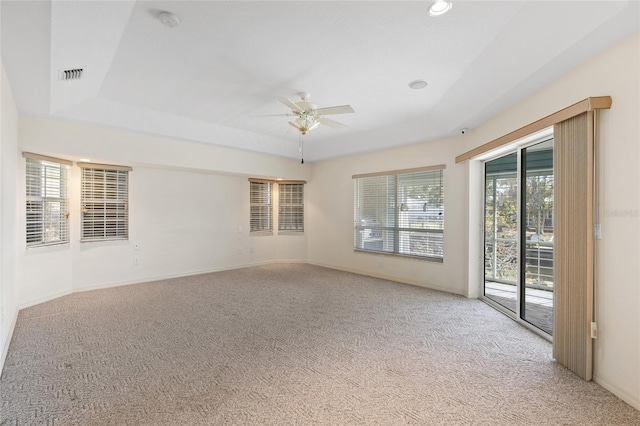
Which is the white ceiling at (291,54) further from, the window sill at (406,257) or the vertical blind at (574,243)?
the window sill at (406,257)

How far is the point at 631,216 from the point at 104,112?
5.91 meters

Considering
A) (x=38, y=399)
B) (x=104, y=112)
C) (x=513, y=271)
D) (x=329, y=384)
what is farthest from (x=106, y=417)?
(x=513, y=271)

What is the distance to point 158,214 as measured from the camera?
5.87 metres

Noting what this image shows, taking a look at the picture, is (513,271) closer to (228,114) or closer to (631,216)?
(631,216)

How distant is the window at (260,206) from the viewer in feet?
24.2

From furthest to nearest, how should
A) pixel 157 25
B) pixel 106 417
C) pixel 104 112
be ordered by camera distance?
pixel 104 112
pixel 157 25
pixel 106 417

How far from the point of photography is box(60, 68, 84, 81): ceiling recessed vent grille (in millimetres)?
2982

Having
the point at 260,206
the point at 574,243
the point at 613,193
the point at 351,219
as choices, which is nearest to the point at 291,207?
the point at 260,206

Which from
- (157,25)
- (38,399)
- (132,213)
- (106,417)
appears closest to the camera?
(106,417)

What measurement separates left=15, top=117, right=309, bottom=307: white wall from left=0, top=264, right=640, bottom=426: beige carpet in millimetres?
741

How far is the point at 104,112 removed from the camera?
4.37 m

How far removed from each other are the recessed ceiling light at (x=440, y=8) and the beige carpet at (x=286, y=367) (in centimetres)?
289

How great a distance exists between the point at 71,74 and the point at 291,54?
2.23 metres

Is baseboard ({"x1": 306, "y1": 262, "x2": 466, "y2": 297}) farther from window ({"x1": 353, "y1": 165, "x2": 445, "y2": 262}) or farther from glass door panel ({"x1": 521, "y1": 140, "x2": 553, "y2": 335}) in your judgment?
glass door panel ({"x1": 521, "y1": 140, "x2": 553, "y2": 335})
